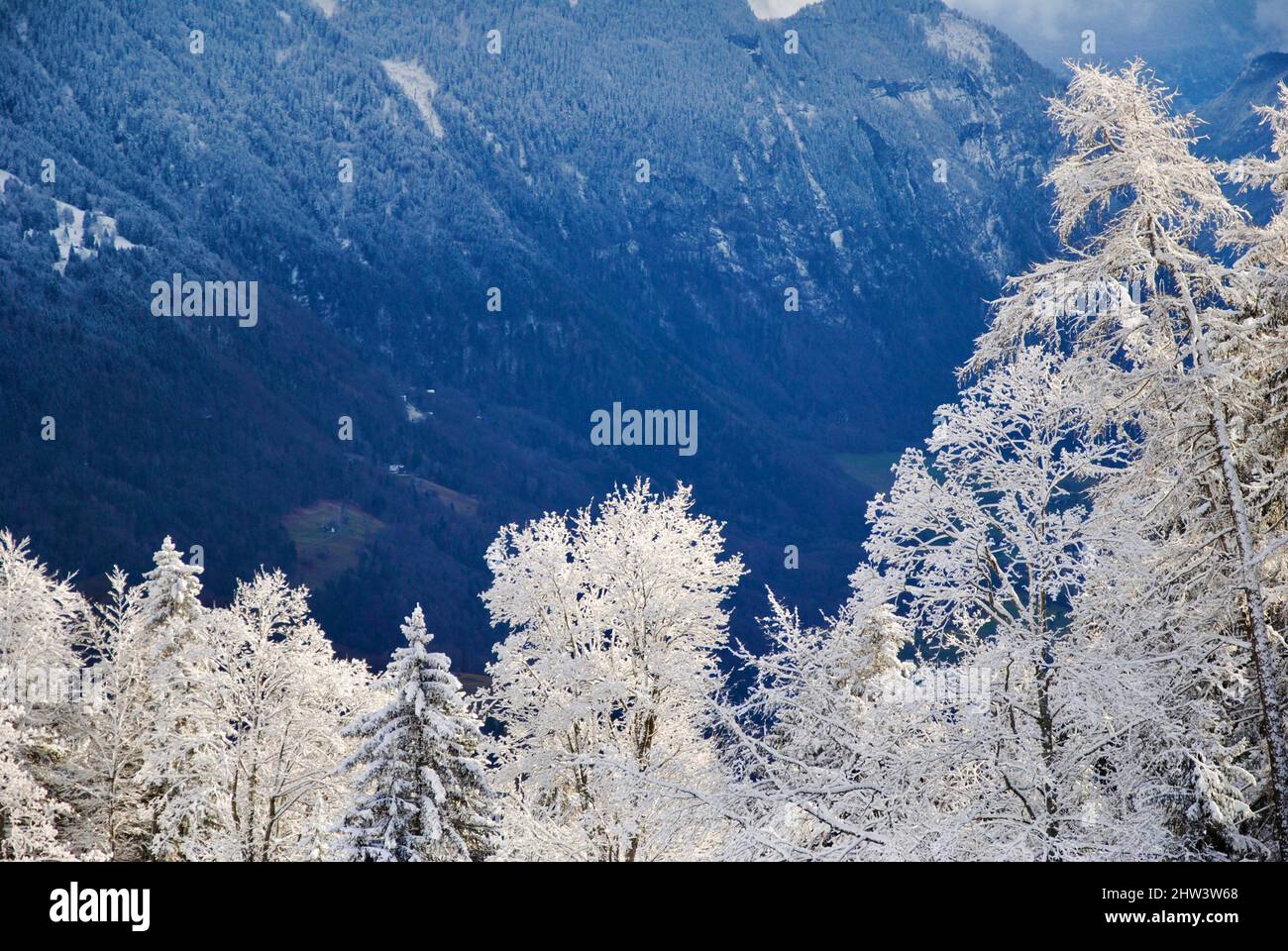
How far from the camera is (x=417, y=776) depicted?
2609 centimetres

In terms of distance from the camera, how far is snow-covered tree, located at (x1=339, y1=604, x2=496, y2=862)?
83.6ft

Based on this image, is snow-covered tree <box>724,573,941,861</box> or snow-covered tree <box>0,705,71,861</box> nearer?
snow-covered tree <box>724,573,941,861</box>

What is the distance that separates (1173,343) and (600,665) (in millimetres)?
14104

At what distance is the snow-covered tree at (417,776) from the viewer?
83.6 feet

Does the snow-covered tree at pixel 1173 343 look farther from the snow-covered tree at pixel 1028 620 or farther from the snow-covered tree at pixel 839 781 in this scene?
the snow-covered tree at pixel 839 781

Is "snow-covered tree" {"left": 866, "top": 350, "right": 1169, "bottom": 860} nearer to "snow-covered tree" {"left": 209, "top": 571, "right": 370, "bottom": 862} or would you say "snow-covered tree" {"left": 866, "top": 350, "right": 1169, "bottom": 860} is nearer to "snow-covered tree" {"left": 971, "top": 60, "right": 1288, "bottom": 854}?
"snow-covered tree" {"left": 971, "top": 60, "right": 1288, "bottom": 854}

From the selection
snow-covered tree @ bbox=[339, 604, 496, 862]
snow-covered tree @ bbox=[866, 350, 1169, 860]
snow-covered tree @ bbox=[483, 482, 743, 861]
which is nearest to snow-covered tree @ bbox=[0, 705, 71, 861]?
snow-covered tree @ bbox=[339, 604, 496, 862]

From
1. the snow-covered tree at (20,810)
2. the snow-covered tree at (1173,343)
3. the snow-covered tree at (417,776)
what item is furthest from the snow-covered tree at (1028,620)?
the snow-covered tree at (20,810)

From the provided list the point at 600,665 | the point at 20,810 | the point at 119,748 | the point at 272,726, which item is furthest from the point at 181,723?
the point at 600,665

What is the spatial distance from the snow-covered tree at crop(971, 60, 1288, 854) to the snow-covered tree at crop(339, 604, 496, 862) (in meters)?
15.5

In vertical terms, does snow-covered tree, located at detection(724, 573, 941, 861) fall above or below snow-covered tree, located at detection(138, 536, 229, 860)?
below

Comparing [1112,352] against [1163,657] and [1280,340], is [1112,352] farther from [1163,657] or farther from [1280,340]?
[1163,657]
